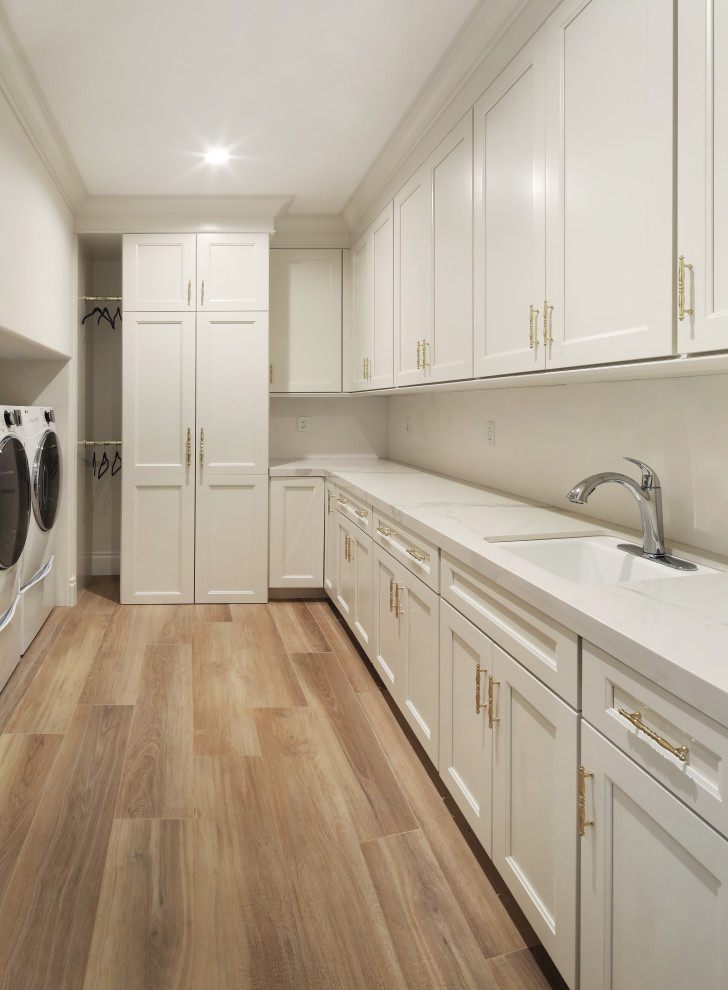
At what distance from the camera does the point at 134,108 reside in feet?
8.91

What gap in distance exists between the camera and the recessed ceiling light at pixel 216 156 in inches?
123

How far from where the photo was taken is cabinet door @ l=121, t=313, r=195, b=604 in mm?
3869

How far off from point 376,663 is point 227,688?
66 cm

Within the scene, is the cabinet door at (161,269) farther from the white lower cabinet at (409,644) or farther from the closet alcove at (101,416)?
the white lower cabinet at (409,644)

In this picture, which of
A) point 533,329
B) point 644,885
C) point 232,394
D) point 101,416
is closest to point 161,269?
point 232,394

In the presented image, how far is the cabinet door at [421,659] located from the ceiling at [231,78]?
6.01 ft

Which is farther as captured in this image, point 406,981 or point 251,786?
point 251,786

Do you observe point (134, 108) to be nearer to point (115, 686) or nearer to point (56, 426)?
point (56, 426)

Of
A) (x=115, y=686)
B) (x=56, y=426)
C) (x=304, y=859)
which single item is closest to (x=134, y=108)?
(x=56, y=426)

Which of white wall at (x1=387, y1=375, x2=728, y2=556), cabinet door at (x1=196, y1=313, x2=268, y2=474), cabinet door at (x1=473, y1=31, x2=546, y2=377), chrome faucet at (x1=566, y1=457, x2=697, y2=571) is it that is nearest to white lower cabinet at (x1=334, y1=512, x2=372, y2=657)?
white wall at (x1=387, y1=375, x2=728, y2=556)

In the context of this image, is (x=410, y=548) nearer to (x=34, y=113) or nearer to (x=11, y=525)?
(x=11, y=525)

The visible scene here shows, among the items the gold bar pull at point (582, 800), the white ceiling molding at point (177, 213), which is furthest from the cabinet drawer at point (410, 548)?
the white ceiling molding at point (177, 213)

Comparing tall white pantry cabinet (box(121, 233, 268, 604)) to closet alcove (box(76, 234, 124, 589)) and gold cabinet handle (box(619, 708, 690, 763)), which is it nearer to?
closet alcove (box(76, 234, 124, 589))

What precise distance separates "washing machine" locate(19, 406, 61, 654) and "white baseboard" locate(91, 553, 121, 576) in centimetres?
102
